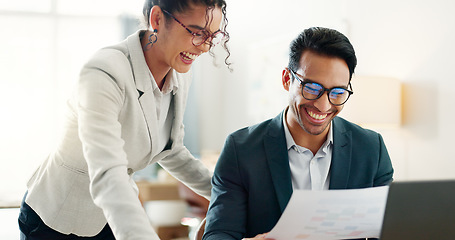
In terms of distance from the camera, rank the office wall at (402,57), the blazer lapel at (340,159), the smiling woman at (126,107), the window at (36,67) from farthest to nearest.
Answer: the window at (36,67) < the office wall at (402,57) < the blazer lapel at (340,159) < the smiling woman at (126,107)

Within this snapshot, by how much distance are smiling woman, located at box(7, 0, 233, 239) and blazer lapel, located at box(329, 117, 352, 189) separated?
1.51 feet

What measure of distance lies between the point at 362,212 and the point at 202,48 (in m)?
0.57

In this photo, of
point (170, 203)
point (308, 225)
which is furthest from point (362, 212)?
point (170, 203)

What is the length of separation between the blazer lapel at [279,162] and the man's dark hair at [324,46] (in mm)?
202

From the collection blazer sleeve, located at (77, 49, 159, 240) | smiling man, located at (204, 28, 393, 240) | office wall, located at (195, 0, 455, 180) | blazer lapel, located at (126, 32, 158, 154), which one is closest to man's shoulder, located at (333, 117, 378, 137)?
smiling man, located at (204, 28, 393, 240)

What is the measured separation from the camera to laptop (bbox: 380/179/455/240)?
2.77 ft

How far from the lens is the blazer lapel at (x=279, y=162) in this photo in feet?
4.50

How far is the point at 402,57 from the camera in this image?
9.53ft

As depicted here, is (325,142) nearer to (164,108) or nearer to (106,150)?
(164,108)

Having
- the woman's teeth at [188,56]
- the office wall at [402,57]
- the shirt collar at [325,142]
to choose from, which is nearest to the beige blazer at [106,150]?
the woman's teeth at [188,56]

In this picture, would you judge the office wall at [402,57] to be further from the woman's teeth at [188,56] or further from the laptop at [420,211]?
the laptop at [420,211]

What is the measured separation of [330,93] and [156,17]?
1.70ft

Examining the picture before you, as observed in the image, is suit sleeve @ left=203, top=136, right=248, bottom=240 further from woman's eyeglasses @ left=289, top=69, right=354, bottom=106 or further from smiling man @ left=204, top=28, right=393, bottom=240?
woman's eyeglasses @ left=289, top=69, right=354, bottom=106

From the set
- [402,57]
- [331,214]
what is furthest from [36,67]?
[331,214]
